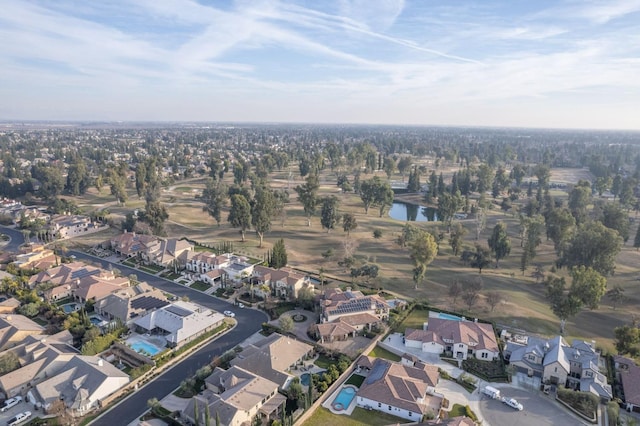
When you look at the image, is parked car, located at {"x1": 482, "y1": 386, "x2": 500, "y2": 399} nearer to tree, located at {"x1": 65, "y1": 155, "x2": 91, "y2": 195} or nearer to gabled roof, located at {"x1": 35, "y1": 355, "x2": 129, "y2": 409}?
gabled roof, located at {"x1": 35, "y1": 355, "x2": 129, "y2": 409}

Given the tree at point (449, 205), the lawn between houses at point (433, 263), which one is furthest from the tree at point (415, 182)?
the tree at point (449, 205)

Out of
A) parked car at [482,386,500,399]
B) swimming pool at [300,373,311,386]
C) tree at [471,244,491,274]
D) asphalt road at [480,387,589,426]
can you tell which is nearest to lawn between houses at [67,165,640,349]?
tree at [471,244,491,274]

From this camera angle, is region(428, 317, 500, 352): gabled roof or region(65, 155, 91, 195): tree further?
region(65, 155, 91, 195): tree

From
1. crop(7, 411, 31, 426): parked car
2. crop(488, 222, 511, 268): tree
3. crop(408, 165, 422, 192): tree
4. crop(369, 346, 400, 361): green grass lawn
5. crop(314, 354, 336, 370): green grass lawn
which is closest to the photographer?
crop(7, 411, 31, 426): parked car

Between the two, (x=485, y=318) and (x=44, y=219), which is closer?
(x=485, y=318)

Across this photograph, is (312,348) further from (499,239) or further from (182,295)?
(499,239)

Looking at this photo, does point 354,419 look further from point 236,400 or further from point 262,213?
point 262,213

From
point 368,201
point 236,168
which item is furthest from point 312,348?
point 236,168

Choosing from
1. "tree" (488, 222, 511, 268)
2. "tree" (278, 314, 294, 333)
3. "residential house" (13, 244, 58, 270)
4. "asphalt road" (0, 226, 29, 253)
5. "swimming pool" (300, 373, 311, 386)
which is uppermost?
"tree" (488, 222, 511, 268)
